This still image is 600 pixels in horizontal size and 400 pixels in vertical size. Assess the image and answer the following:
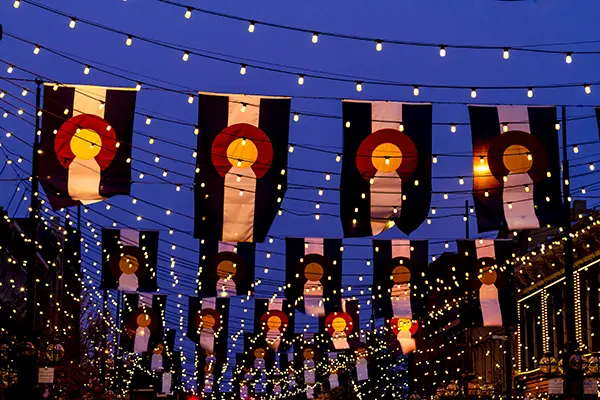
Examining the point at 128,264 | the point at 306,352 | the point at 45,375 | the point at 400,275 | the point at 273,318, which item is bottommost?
the point at 45,375

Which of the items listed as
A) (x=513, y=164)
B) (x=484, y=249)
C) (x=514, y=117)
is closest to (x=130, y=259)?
(x=484, y=249)

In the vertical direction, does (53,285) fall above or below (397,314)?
above

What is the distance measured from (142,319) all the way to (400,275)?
13.9 meters

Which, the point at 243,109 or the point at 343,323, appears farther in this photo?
the point at 343,323

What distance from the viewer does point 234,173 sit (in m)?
22.0

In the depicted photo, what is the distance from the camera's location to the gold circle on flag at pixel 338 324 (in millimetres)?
42812

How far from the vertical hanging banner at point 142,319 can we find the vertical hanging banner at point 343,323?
635cm

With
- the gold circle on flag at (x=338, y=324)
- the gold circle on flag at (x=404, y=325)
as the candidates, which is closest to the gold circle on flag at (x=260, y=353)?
the gold circle on flag at (x=404, y=325)

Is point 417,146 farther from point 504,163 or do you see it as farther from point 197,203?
point 197,203

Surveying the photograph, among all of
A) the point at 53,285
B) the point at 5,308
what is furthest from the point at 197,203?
the point at 53,285

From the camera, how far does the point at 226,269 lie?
3441cm

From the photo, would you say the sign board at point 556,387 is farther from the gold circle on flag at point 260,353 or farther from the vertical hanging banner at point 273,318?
the gold circle on flag at point 260,353

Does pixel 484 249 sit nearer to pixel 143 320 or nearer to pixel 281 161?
pixel 281 161

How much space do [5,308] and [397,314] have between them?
1992cm
